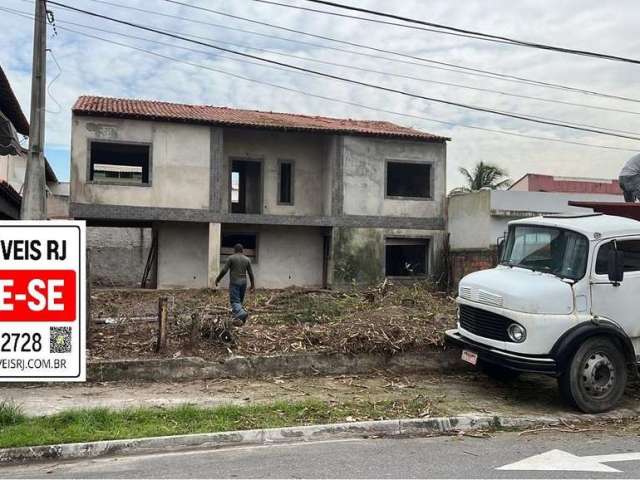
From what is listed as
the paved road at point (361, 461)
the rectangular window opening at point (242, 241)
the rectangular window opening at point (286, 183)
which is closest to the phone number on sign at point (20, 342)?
the paved road at point (361, 461)

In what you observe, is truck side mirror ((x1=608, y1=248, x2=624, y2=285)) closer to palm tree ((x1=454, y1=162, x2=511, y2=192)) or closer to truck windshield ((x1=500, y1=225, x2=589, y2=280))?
truck windshield ((x1=500, y1=225, x2=589, y2=280))

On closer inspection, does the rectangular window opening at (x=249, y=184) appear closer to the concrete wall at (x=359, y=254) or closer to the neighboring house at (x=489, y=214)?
the concrete wall at (x=359, y=254)

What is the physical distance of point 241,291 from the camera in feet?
39.3

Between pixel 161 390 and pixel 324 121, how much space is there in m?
17.6

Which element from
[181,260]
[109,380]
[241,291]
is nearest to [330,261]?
[181,260]

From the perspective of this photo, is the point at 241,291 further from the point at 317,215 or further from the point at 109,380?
the point at 317,215

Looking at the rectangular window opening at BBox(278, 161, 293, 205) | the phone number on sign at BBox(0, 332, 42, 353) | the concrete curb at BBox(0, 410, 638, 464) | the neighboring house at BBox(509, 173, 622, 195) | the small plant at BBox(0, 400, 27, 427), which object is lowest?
the concrete curb at BBox(0, 410, 638, 464)

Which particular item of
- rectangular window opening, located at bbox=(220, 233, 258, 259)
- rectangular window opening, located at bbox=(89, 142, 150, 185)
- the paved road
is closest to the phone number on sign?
the paved road

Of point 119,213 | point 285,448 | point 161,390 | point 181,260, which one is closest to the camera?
point 285,448

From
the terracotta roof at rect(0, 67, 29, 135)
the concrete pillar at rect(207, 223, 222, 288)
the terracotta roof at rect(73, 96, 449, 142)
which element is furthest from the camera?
the concrete pillar at rect(207, 223, 222, 288)

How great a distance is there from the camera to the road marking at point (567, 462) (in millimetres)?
5461

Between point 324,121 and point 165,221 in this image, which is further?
point 324,121

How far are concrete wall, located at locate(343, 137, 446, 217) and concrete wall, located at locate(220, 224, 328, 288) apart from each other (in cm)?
219

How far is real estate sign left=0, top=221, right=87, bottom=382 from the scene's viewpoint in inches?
161
